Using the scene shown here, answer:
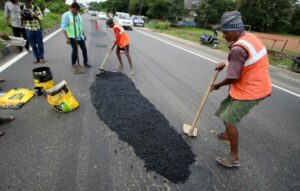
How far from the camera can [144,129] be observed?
3139 mm

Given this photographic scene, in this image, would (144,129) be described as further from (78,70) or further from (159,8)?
(159,8)

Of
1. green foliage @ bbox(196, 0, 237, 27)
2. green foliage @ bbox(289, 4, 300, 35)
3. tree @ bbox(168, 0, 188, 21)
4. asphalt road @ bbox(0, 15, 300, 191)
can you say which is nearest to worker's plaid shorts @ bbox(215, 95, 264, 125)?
asphalt road @ bbox(0, 15, 300, 191)

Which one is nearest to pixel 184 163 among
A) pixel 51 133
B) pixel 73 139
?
pixel 73 139

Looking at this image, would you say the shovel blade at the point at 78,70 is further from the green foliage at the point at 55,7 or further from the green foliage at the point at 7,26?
the green foliage at the point at 55,7

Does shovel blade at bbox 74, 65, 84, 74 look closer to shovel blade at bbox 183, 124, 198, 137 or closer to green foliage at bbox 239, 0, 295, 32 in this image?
Answer: shovel blade at bbox 183, 124, 198, 137

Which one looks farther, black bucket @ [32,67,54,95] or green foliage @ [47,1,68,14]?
green foliage @ [47,1,68,14]

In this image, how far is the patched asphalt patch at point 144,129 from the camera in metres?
2.48

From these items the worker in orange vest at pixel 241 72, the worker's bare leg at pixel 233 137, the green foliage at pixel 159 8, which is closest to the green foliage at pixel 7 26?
the worker in orange vest at pixel 241 72

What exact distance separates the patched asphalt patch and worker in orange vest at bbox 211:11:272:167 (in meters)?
0.59

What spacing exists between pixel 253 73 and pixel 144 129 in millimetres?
1708

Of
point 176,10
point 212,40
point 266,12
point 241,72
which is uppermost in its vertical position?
point 266,12

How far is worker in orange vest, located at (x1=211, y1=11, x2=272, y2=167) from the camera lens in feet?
6.89

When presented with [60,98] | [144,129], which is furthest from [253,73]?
[60,98]

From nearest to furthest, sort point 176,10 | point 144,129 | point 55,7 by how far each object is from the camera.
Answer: point 144,129 → point 55,7 → point 176,10
